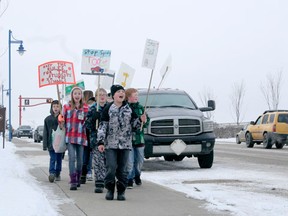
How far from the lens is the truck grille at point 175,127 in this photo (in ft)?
43.5

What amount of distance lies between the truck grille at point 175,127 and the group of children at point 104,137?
254 centimetres

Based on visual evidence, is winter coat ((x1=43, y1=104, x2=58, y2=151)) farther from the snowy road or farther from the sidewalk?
the snowy road

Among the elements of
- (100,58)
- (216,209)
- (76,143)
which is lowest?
(216,209)

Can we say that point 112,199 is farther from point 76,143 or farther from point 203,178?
point 203,178

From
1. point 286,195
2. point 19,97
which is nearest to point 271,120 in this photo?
point 286,195

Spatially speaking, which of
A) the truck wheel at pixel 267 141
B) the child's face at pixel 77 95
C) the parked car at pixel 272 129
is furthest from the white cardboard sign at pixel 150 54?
the truck wheel at pixel 267 141

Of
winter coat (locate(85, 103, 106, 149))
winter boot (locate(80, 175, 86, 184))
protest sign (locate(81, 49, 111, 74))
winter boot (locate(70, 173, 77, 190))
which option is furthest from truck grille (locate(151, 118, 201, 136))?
winter coat (locate(85, 103, 106, 149))

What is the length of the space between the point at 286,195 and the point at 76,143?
11.5ft

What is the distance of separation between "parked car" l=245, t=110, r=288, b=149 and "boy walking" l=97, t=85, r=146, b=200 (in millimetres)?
18992

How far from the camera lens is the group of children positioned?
328 inches

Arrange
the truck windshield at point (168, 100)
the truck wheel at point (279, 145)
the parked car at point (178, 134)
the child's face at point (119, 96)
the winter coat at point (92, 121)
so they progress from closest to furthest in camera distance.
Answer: the child's face at point (119, 96)
the winter coat at point (92, 121)
the parked car at point (178, 134)
the truck windshield at point (168, 100)
the truck wheel at point (279, 145)

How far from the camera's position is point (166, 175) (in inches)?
489

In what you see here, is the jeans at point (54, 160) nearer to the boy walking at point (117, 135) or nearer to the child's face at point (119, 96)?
the boy walking at point (117, 135)

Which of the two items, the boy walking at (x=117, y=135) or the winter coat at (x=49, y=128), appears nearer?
the boy walking at (x=117, y=135)
